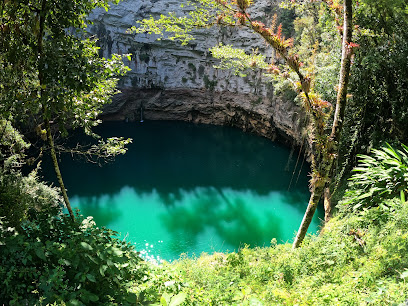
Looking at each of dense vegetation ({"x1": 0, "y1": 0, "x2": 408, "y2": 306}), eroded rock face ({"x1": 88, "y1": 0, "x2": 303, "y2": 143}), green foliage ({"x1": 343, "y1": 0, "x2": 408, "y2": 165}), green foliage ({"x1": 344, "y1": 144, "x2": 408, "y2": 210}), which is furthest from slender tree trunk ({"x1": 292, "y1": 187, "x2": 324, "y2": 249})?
eroded rock face ({"x1": 88, "y1": 0, "x2": 303, "y2": 143})

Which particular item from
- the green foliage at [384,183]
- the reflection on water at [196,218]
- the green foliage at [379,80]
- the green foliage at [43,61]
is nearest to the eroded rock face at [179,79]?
the reflection on water at [196,218]

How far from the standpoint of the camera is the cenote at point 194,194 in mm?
9492

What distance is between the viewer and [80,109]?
161 inches

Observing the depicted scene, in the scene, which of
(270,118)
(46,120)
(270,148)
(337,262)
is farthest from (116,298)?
A: (270,118)

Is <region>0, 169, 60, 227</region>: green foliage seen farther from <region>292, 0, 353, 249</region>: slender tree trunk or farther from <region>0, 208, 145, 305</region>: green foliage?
<region>292, 0, 353, 249</region>: slender tree trunk

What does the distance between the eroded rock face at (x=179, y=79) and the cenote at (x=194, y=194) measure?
347 cm

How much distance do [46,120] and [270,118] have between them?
17642 mm

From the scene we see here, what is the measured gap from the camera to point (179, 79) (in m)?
24.2

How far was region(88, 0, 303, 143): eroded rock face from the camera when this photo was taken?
2100 cm

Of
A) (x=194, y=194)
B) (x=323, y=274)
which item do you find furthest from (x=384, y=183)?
(x=194, y=194)

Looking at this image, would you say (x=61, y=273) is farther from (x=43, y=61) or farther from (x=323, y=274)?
(x=323, y=274)

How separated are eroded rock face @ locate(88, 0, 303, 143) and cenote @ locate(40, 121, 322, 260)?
11.4ft

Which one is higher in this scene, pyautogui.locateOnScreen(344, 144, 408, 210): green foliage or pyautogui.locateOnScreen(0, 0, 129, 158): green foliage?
pyautogui.locateOnScreen(0, 0, 129, 158): green foliage

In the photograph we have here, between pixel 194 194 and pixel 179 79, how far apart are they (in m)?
14.3
